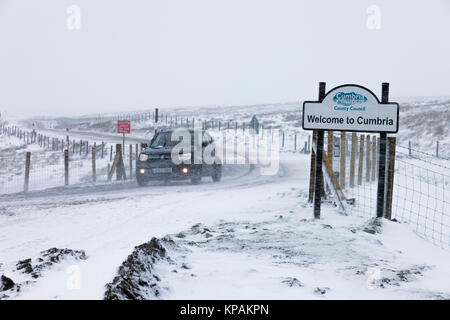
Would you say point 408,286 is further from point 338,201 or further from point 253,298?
point 338,201

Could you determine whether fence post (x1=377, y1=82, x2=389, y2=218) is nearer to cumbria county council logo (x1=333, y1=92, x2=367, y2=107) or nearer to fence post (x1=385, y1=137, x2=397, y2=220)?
fence post (x1=385, y1=137, x2=397, y2=220)

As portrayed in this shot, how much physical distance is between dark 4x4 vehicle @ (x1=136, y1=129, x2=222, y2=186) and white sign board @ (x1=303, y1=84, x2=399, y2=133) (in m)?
6.42

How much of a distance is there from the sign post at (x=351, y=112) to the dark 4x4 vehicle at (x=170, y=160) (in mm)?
6415

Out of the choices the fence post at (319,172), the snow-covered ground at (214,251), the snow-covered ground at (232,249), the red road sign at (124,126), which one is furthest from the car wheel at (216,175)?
the red road sign at (124,126)

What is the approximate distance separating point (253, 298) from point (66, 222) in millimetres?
5412

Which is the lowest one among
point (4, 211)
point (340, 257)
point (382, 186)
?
point (4, 211)

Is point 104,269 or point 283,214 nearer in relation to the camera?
point 104,269

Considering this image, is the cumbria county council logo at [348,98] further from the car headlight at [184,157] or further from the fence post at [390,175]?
the car headlight at [184,157]

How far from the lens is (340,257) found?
499 centimetres

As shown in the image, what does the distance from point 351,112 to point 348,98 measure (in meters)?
0.22

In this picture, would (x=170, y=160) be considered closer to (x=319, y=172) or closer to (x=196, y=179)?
(x=196, y=179)

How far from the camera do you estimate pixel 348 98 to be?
23.1 ft

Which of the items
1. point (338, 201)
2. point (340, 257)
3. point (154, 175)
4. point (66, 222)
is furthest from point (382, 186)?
point (154, 175)

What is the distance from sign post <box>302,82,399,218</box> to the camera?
6.95m
